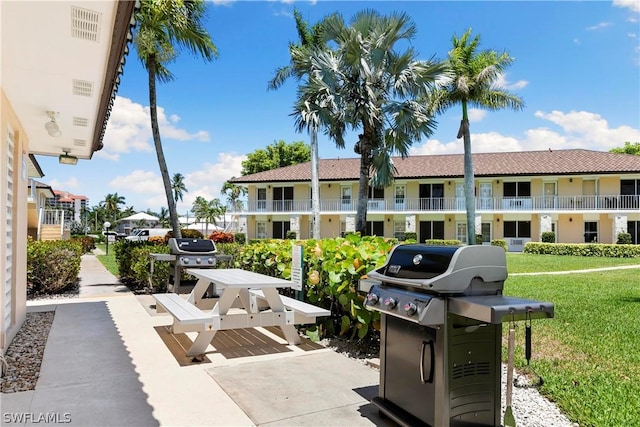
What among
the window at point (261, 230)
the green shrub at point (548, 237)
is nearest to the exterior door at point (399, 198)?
the green shrub at point (548, 237)

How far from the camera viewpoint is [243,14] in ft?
45.0

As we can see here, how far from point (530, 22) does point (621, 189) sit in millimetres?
20309

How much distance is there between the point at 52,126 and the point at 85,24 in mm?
3876

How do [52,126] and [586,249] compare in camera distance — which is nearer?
[52,126]

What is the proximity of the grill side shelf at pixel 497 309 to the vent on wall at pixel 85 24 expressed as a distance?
324 cm

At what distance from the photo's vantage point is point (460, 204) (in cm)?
3055

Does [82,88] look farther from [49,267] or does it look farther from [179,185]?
[179,185]

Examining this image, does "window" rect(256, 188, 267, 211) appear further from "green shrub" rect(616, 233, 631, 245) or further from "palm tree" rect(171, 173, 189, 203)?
"palm tree" rect(171, 173, 189, 203)

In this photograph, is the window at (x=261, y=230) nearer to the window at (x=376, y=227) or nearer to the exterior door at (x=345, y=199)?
the exterior door at (x=345, y=199)

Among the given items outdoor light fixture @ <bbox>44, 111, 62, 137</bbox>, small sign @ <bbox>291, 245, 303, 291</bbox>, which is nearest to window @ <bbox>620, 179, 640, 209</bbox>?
small sign @ <bbox>291, 245, 303, 291</bbox>

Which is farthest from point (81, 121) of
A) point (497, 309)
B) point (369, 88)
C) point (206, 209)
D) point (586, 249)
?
point (206, 209)

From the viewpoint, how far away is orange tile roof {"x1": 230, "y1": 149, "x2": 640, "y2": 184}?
93.8ft

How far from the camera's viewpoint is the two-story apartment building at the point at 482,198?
28.3 m

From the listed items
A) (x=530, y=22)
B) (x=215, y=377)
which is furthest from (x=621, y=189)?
(x=215, y=377)
